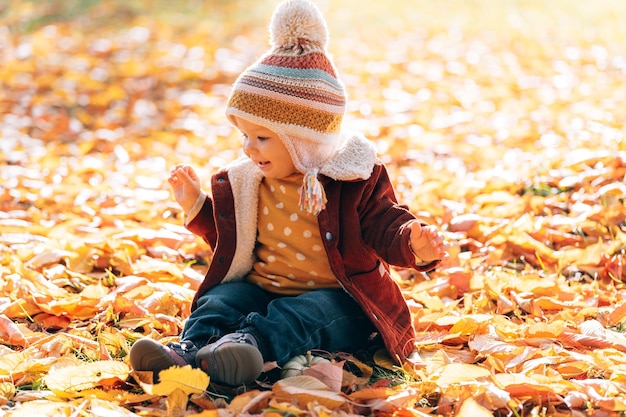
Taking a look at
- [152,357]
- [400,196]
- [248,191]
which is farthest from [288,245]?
[400,196]

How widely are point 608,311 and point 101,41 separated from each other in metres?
7.30

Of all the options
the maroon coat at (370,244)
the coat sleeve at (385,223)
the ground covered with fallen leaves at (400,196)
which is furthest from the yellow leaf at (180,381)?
the coat sleeve at (385,223)

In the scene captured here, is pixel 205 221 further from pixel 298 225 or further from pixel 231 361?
pixel 231 361

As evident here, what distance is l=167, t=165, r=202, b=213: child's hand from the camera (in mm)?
2492

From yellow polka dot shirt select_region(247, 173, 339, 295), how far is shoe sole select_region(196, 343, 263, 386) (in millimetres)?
414

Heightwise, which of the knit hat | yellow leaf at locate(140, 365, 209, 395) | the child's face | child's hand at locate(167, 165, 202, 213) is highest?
the knit hat

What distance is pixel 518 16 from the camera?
10.9 meters

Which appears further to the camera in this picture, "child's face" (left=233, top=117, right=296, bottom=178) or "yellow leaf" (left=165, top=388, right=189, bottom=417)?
"child's face" (left=233, top=117, right=296, bottom=178)

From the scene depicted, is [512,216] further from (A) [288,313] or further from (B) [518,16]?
(B) [518,16]

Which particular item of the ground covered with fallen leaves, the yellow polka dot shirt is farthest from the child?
the ground covered with fallen leaves

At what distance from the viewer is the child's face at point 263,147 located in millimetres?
2328

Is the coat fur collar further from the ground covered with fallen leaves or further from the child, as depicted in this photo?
the ground covered with fallen leaves

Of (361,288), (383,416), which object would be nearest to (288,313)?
(361,288)

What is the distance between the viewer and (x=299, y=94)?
7.49ft
